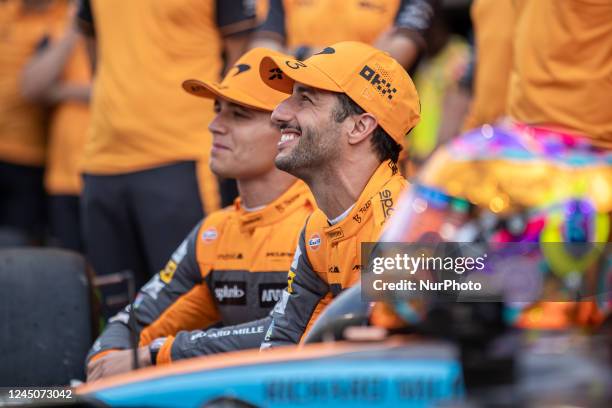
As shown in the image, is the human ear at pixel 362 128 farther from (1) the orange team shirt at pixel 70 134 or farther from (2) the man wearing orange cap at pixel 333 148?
(1) the orange team shirt at pixel 70 134

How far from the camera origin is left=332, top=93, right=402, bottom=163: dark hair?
15.0 ft

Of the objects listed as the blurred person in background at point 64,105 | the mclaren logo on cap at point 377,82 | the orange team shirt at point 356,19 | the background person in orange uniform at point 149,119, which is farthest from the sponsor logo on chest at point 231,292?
the blurred person in background at point 64,105

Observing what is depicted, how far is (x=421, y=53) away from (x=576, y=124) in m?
1.38

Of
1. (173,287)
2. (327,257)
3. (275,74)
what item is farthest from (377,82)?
(173,287)

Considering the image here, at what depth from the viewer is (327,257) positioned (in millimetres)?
4461

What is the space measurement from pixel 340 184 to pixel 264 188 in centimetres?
96

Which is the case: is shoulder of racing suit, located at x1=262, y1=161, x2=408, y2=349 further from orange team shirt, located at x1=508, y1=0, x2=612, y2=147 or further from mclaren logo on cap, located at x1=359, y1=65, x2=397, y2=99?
orange team shirt, located at x1=508, y1=0, x2=612, y2=147

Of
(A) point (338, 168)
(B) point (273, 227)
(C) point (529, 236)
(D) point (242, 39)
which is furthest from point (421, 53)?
(C) point (529, 236)

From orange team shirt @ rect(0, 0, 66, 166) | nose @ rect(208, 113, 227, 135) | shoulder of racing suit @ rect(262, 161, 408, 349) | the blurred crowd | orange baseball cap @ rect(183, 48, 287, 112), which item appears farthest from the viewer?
orange team shirt @ rect(0, 0, 66, 166)

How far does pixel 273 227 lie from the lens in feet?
17.4

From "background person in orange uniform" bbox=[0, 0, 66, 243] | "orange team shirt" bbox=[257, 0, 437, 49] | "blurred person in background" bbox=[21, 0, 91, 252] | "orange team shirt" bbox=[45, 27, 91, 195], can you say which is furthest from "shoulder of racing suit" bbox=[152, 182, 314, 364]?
"background person in orange uniform" bbox=[0, 0, 66, 243]

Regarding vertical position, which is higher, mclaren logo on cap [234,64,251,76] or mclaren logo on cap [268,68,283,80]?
mclaren logo on cap [234,64,251,76]

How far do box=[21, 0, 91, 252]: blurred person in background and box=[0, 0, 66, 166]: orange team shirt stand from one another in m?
0.09

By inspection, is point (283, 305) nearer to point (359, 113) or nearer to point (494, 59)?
point (359, 113)
